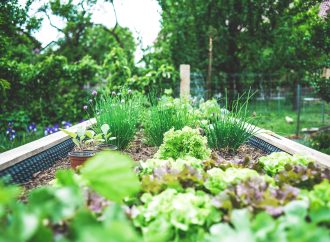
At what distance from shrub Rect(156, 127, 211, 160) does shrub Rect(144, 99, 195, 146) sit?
57 centimetres

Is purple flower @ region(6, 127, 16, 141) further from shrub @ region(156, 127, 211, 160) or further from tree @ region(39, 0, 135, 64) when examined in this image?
shrub @ region(156, 127, 211, 160)

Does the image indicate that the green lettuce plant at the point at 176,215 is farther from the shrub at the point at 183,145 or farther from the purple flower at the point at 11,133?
the purple flower at the point at 11,133

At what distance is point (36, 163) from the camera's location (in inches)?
118

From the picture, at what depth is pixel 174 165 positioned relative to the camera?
2.06 meters

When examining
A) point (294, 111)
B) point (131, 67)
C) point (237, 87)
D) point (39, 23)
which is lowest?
point (294, 111)

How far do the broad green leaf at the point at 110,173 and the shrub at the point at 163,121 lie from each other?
2438 millimetres

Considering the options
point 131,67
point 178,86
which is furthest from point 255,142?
point 131,67

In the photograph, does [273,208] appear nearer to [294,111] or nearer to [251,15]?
[251,15]

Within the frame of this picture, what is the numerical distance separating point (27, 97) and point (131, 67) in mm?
2108

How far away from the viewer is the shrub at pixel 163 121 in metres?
3.66

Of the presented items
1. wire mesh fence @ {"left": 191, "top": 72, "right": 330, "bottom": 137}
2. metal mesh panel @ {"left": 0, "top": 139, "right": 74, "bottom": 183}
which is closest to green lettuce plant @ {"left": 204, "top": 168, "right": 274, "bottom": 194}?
metal mesh panel @ {"left": 0, "top": 139, "right": 74, "bottom": 183}

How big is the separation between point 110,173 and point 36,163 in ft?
6.55

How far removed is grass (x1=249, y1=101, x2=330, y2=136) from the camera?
9414mm

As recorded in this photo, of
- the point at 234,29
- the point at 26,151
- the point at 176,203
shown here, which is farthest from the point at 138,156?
the point at 234,29
